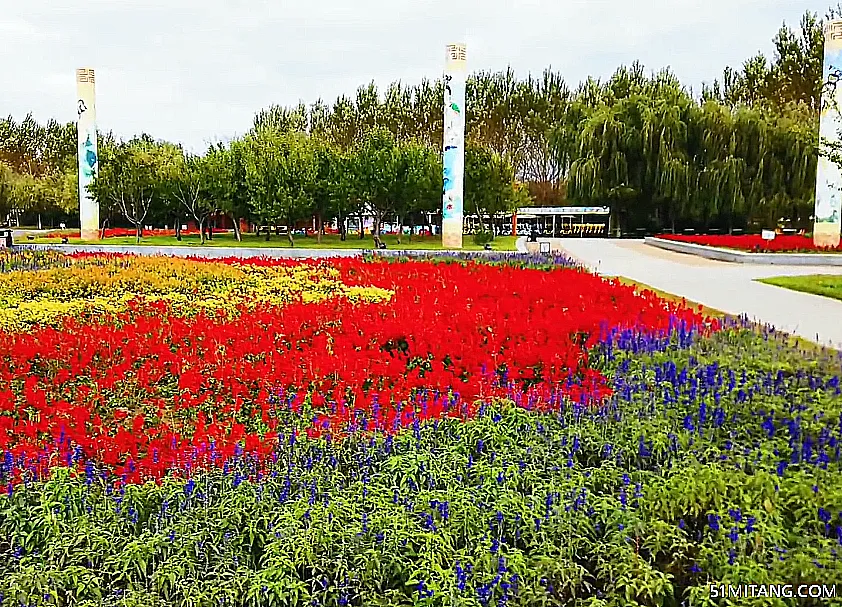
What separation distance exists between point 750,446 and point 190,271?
30.4 ft

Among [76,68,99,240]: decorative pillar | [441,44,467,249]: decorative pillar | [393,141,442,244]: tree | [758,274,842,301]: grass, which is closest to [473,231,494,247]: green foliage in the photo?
[393,141,442,244]: tree

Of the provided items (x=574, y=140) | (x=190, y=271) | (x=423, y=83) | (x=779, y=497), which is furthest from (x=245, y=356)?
(x=423, y=83)

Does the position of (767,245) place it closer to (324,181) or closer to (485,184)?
(485,184)

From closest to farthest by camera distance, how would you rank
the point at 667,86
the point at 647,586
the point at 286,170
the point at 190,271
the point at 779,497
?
Answer: 1. the point at 647,586
2. the point at 779,497
3. the point at 190,271
4. the point at 286,170
5. the point at 667,86

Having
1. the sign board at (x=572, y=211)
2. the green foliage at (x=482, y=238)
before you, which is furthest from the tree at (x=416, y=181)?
the sign board at (x=572, y=211)

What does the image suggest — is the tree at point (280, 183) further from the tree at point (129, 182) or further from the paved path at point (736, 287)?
the paved path at point (736, 287)

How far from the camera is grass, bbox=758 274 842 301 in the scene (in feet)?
39.8

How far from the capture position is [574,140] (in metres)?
37.1

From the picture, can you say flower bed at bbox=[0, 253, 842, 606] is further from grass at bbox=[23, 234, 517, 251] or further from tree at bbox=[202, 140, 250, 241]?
tree at bbox=[202, 140, 250, 241]

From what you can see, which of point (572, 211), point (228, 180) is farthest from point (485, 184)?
point (572, 211)

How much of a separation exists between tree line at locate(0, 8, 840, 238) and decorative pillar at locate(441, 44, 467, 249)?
2358mm

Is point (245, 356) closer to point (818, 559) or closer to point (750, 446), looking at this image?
point (750, 446)

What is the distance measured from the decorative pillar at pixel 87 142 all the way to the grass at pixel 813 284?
2553 cm

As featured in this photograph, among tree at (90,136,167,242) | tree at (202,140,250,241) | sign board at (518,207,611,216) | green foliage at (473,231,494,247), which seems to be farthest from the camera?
sign board at (518,207,611,216)
